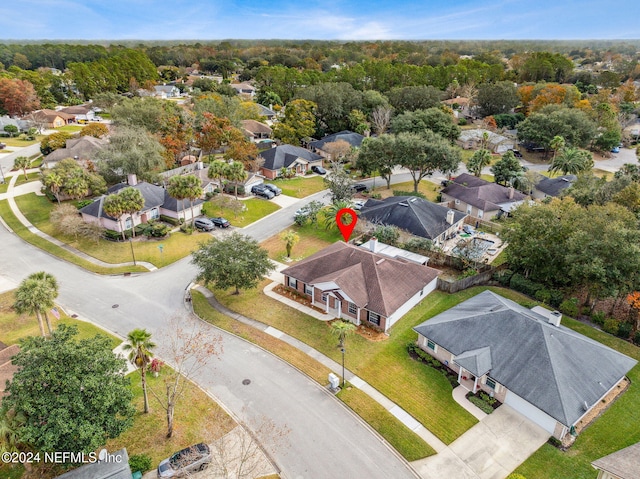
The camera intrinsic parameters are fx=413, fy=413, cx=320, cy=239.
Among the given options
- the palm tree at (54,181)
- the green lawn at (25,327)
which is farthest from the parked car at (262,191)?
the green lawn at (25,327)

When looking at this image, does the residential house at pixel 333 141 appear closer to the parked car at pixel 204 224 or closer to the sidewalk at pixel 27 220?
the parked car at pixel 204 224

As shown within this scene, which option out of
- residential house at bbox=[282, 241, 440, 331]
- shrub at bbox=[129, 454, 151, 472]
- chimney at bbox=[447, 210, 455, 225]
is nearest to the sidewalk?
residential house at bbox=[282, 241, 440, 331]

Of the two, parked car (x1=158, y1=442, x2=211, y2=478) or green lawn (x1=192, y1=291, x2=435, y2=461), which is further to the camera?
green lawn (x1=192, y1=291, x2=435, y2=461)

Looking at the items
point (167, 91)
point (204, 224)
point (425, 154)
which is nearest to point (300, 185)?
point (425, 154)

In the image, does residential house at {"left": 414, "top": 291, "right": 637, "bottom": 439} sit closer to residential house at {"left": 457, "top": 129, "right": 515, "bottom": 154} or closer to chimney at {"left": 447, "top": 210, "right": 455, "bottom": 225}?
chimney at {"left": 447, "top": 210, "right": 455, "bottom": 225}

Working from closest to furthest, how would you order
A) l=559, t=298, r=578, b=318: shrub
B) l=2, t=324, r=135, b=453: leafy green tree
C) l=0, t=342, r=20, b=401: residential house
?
l=2, t=324, r=135, b=453: leafy green tree, l=0, t=342, r=20, b=401: residential house, l=559, t=298, r=578, b=318: shrub

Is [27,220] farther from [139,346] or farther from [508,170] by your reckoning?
[508,170]
